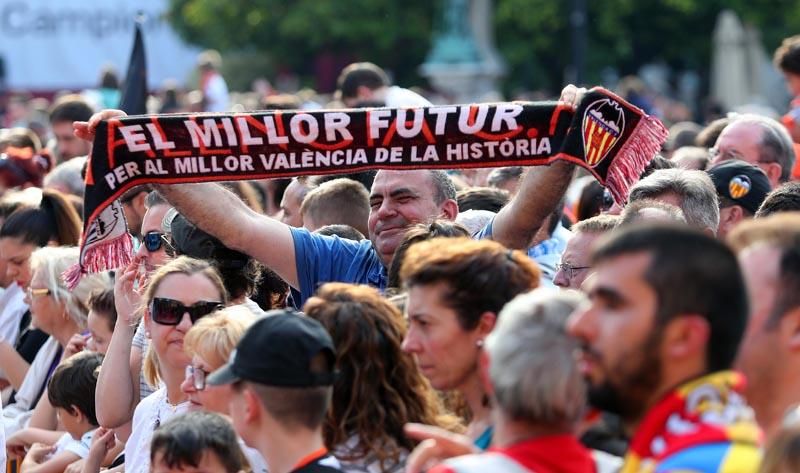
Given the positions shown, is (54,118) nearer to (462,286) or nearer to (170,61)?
(462,286)

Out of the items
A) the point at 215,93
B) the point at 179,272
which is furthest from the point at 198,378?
the point at 215,93

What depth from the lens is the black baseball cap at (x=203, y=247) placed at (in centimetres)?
596

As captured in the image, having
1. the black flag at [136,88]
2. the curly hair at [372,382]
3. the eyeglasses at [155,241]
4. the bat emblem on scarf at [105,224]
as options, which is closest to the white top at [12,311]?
the black flag at [136,88]

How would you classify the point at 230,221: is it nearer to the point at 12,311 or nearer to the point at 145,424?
the point at 145,424

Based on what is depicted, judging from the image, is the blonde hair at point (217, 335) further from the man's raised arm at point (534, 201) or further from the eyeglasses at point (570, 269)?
the eyeglasses at point (570, 269)

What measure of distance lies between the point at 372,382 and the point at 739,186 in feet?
9.52

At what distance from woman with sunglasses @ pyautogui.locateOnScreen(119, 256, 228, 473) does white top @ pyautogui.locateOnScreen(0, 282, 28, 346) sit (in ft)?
9.86

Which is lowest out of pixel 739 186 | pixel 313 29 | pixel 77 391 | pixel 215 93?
pixel 313 29

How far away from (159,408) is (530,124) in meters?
1.62

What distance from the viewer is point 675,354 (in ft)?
9.81

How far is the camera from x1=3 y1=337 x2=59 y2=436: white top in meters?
7.50

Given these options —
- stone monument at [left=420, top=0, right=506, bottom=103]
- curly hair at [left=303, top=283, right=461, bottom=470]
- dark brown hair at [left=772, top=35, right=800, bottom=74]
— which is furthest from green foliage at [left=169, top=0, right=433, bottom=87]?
curly hair at [left=303, top=283, right=461, bottom=470]

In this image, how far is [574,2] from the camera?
25.4 metres

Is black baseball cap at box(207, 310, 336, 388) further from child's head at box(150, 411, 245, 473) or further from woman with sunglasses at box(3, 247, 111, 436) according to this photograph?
woman with sunglasses at box(3, 247, 111, 436)
